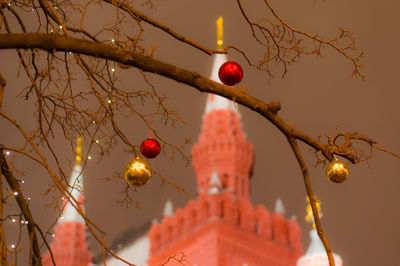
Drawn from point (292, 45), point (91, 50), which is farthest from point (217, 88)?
point (292, 45)

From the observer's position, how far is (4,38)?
9.46 ft

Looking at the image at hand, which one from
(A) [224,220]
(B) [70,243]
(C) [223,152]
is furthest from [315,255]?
(B) [70,243]

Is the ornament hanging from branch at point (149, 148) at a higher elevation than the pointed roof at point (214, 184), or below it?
below

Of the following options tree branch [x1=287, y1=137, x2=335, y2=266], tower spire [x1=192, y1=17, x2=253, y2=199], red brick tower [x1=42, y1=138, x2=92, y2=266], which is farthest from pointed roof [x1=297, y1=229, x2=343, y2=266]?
tree branch [x1=287, y1=137, x2=335, y2=266]

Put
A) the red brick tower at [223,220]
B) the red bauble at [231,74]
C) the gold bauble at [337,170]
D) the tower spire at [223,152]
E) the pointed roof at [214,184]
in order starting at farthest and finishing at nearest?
1. the tower spire at [223,152]
2. the pointed roof at [214,184]
3. the red brick tower at [223,220]
4. the red bauble at [231,74]
5. the gold bauble at [337,170]

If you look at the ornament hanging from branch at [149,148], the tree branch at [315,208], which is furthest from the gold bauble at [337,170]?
the ornament hanging from branch at [149,148]

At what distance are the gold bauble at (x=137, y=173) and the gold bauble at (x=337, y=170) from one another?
925 mm

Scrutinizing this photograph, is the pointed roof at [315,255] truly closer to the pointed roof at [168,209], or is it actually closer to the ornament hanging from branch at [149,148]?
the pointed roof at [168,209]

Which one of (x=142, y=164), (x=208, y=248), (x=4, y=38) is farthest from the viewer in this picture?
(x=208, y=248)

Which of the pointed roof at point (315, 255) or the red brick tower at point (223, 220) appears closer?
the pointed roof at point (315, 255)

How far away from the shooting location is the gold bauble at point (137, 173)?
11.0 feet

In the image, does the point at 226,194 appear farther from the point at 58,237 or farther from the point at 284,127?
the point at 284,127

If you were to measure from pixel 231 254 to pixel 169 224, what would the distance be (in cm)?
339

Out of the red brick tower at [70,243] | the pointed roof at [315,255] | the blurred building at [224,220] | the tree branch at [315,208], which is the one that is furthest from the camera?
the red brick tower at [70,243]
